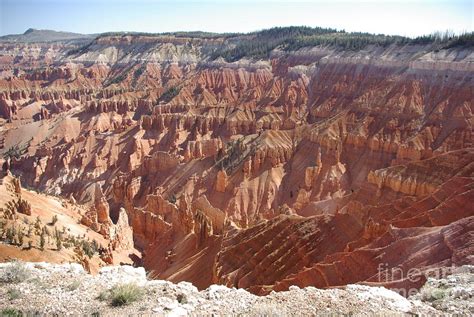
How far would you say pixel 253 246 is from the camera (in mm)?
24859

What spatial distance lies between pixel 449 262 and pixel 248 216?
34253 millimetres

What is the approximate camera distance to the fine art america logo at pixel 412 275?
13.2 metres

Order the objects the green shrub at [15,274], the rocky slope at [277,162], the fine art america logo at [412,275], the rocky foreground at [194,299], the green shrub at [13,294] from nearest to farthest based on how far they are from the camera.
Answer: the rocky foreground at [194,299], the green shrub at [13,294], the green shrub at [15,274], the fine art america logo at [412,275], the rocky slope at [277,162]

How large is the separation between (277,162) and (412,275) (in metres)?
42.0

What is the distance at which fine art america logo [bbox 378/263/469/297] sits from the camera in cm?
1320

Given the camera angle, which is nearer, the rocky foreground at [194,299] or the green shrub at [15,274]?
the rocky foreground at [194,299]

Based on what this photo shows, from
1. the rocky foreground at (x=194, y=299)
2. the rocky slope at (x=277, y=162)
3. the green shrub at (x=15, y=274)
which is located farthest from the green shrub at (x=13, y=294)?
the rocky slope at (x=277, y=162)

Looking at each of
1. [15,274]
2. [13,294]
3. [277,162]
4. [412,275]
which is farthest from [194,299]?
[277,162]

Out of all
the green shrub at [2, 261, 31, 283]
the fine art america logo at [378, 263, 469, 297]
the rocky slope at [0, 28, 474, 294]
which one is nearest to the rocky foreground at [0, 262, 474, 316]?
the green shrub at [2, 261, 31, 283]

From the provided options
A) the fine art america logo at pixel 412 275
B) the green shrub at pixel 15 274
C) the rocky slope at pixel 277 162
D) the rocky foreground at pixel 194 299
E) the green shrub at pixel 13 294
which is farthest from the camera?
the rocky slope at pixel 277 162

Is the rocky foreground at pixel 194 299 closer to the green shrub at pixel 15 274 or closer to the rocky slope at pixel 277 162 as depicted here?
the green shrub at pixel 15 274

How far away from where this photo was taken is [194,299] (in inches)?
439

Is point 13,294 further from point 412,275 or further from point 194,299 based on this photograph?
point 412,275

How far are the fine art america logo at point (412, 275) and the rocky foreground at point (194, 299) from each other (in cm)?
90
